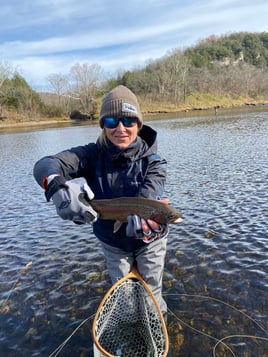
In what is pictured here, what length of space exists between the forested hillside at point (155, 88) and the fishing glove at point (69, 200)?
8539cm

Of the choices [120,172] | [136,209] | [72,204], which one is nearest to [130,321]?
[136,209]

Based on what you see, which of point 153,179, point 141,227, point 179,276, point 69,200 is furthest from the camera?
point 179,276

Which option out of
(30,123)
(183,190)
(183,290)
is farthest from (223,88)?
(183,290)

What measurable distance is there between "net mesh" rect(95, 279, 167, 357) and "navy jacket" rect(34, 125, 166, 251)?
784mm

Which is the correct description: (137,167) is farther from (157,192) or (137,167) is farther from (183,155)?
(183,155)

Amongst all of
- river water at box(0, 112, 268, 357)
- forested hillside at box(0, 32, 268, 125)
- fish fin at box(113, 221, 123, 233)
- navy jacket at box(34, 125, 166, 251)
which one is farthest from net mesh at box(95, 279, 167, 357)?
forested hillside at box(0, 32, 268, 125)

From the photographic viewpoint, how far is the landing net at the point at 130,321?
428 centimetres

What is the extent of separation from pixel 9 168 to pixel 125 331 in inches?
850

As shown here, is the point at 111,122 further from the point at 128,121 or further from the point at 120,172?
the point at 120,172

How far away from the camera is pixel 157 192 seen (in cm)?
406

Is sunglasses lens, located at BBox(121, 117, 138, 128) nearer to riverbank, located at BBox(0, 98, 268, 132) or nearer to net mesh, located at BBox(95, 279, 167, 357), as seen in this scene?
net mesh, located at BBox(95, 279, 167, 357)

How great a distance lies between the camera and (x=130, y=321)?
5.00 m

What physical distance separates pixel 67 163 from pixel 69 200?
2.44 feet

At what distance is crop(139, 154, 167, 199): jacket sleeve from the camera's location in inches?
157
